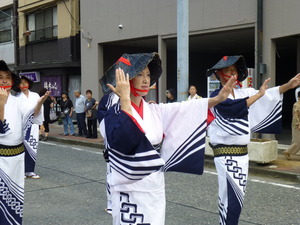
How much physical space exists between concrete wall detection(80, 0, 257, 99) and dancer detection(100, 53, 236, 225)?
8647 millimetres

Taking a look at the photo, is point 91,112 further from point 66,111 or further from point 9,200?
point 9,200

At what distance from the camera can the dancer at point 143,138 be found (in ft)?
8.51

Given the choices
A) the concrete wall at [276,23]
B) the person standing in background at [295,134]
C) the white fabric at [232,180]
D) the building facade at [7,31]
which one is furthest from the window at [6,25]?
the white fabric at [232,180]

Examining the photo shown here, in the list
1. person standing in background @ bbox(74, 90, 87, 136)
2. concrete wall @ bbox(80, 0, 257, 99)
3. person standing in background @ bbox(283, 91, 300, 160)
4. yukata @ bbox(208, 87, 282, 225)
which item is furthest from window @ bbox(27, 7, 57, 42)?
yukata @ bbox(208, 87, 282, 225)

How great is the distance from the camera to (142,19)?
14234 millimetres

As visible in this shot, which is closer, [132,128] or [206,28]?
[132,128]

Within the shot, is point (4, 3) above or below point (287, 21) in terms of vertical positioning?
above

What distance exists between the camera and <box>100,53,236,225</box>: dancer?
2.59 metres

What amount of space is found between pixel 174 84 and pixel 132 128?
16935 mm

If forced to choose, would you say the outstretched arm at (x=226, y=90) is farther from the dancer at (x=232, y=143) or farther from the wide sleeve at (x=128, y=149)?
the dancer at (x=232, y=143)

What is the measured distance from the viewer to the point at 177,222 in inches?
197

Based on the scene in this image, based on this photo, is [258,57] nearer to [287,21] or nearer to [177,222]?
[287,21]

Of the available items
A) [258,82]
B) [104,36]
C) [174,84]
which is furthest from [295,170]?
[174,84]

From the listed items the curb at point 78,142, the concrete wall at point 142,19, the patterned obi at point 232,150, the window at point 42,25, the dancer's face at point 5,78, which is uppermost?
the window at point 42,25
